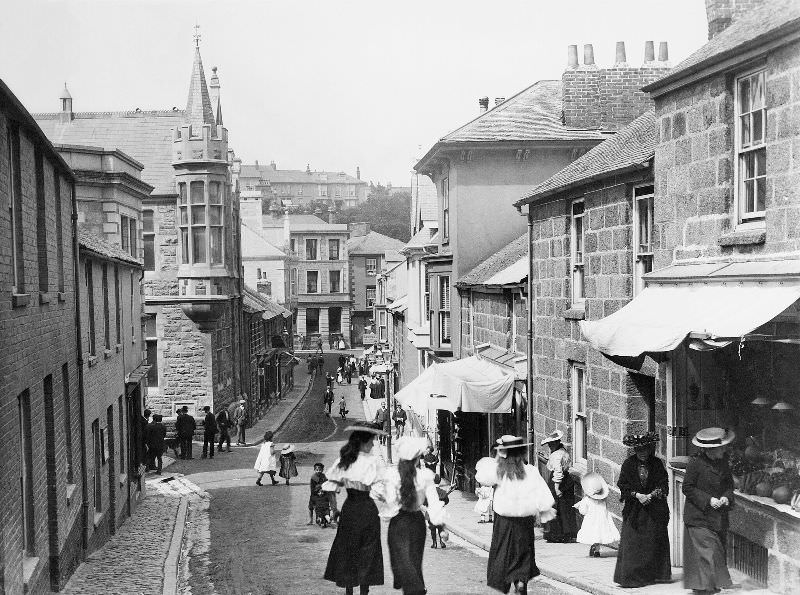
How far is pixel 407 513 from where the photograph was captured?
9359 mm

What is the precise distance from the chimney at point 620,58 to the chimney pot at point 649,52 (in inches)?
18.8

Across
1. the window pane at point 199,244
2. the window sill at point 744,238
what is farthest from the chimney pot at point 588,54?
the window pane at point 199,244

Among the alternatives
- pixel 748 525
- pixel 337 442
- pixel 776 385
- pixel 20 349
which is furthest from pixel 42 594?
pixel 337 442

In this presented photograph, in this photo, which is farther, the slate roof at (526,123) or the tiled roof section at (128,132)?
the tiled roof section at (128,132)

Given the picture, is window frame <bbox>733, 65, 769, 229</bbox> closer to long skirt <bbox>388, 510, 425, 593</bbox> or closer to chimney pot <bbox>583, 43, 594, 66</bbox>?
long skirt <bbox>388, 510, 425, 593</bbox>

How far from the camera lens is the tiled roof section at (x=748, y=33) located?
10344mm

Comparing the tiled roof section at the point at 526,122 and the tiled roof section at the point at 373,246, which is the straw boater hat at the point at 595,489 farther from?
the tiled roof section at the point at 373,246

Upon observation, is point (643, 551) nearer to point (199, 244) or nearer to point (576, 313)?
point (576, 313)

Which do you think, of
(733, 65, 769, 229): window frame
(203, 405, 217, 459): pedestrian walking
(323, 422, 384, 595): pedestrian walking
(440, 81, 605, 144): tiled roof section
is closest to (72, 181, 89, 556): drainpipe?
(323, 422, 384, 595): pedestrian walking

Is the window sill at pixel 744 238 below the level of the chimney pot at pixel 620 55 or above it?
below

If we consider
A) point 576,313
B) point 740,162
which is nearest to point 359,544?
point 740,162

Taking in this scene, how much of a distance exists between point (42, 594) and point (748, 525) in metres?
7.74

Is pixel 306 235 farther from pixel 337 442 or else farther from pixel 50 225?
pixel 50 225

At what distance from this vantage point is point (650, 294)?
12.8 meters
